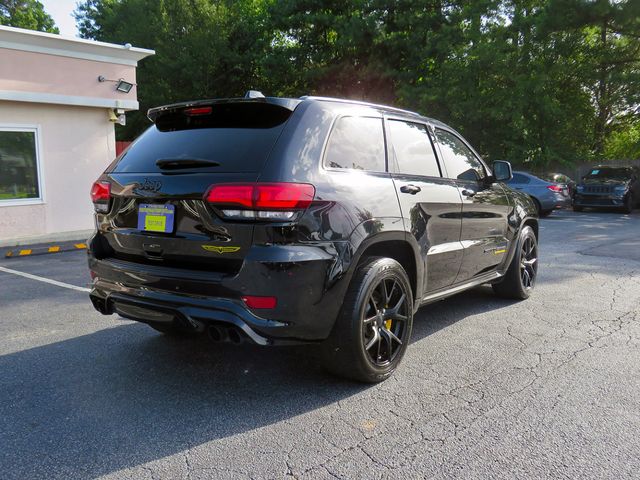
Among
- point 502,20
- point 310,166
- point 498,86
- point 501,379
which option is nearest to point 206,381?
point 310,166

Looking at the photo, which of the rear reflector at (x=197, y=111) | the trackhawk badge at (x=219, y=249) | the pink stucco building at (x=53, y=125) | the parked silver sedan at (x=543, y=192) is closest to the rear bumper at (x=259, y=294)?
the trackhawk badge at (x=219, y=249)

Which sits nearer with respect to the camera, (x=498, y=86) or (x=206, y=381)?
(x=206, y=381)

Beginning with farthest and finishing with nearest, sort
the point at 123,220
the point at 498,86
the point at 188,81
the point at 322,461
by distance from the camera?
the point at 188,81, the point at 498,86, the point at 123,220, the point at 322,461

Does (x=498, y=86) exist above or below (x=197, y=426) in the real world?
above

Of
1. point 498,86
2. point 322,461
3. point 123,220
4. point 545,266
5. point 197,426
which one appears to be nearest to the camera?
point 322,461

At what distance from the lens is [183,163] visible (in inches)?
127

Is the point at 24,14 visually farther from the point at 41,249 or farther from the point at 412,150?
the point at 412,150

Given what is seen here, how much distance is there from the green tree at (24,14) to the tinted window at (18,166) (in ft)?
112

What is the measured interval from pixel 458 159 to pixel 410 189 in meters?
1.15

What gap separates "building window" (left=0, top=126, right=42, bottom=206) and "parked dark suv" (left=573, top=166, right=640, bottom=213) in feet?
54.3

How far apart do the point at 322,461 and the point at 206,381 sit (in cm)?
120

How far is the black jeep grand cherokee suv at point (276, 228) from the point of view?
2.89 metres

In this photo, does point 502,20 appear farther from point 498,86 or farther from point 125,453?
point 125,453

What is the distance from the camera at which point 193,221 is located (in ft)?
10.0
